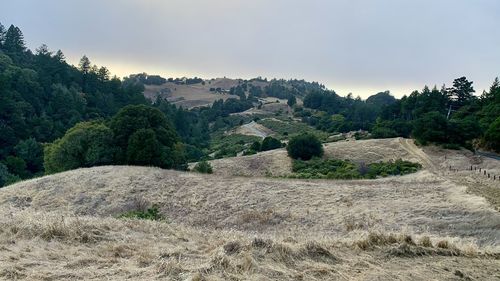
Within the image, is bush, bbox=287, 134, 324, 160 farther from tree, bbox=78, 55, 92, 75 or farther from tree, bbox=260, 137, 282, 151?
tree, bbox=78, 55, 92, 75

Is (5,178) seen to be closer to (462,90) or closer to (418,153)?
(418,153)

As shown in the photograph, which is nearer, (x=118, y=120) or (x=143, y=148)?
(x=143, y=148)

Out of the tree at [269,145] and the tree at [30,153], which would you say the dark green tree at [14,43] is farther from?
the tree at [269,145]

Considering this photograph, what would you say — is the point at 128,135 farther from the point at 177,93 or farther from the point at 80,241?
the point at 177,93

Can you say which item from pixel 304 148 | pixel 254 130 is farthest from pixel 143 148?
pixel 254 130

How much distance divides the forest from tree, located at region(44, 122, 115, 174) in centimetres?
8

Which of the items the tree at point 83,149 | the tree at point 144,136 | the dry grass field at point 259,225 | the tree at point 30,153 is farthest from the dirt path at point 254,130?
the tree at point 83,149

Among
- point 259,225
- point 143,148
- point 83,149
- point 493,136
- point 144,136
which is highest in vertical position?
point 493,136

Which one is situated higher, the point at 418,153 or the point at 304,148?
the point at 418,153

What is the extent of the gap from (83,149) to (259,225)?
21.0 m

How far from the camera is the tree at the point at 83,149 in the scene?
1362 inches

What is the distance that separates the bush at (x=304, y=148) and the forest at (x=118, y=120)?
30.7 feet

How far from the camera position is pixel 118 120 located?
121 ft

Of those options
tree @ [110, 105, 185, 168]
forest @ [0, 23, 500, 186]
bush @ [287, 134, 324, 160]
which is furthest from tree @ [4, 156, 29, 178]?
bush @ [287, 134, 324, 160]
